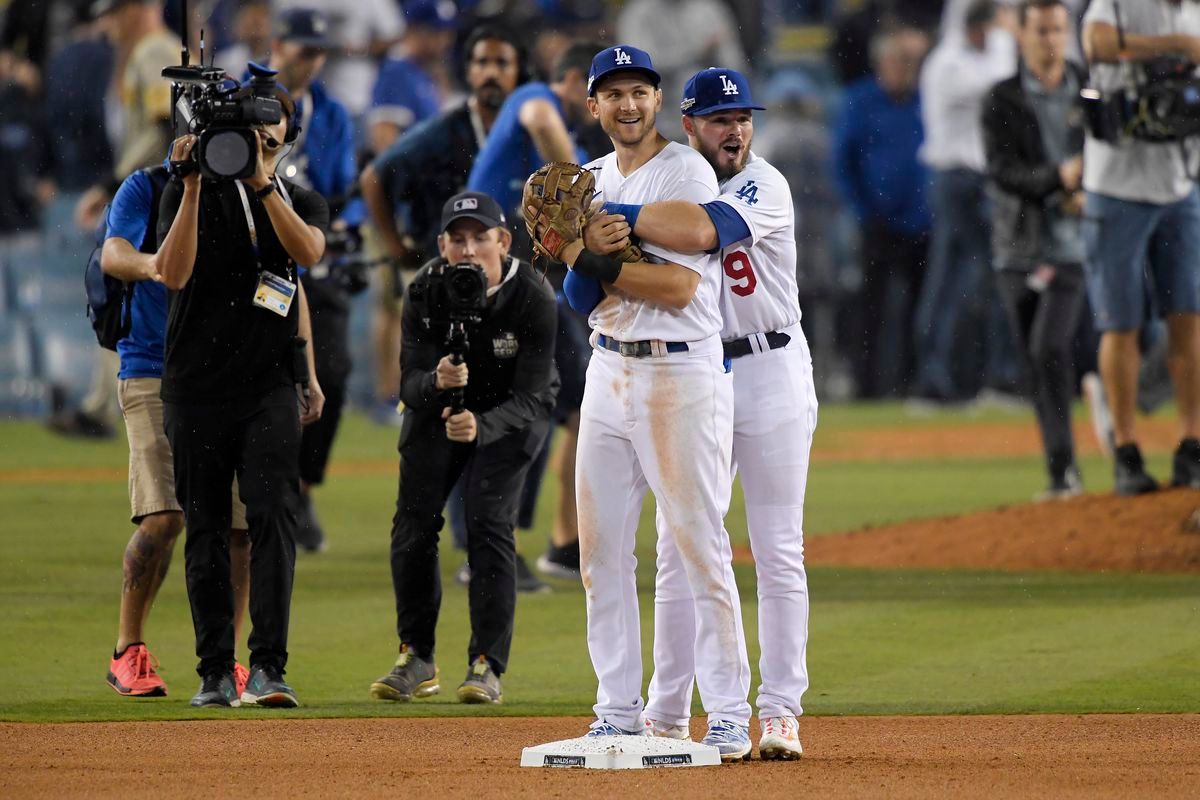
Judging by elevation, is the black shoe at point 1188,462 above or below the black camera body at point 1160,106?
below

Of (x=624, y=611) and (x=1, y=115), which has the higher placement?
(x=1, y=115)

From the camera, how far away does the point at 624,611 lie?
611 centimetres

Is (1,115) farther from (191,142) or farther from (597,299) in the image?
(597,299)

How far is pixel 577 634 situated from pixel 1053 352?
15.5ft

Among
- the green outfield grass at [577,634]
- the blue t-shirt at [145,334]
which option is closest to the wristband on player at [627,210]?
the green outfield grass at [577,634]

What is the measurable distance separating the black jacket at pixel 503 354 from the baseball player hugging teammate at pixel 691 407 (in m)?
1.59

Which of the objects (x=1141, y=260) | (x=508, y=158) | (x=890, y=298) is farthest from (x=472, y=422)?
(x=890, y=298)

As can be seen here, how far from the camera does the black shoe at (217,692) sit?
708cm

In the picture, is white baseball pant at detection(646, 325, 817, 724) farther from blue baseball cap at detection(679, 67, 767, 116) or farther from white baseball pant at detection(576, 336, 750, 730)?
blue baseball cap at detection(679, 67, 767, 116)

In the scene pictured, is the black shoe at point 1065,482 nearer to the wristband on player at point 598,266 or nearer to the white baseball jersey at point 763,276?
the white baseball jersey at point 763,276

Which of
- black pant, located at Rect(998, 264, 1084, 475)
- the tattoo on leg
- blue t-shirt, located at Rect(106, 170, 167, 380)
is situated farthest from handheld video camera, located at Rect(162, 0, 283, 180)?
black pant, located at Rect(998, 264, 1084, 475)

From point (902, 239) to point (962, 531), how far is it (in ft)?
29.4

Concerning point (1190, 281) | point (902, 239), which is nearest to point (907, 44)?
point (902, 239)

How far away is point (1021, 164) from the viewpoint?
506 inches
